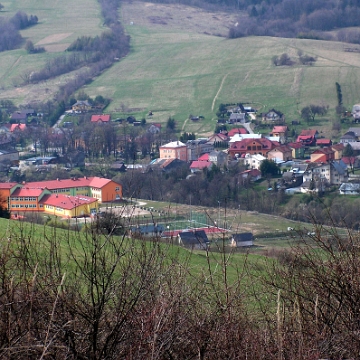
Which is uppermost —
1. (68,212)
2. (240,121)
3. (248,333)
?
(248,333)

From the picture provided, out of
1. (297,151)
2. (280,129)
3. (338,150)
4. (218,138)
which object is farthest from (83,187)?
(280,129)

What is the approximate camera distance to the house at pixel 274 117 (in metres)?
40.8

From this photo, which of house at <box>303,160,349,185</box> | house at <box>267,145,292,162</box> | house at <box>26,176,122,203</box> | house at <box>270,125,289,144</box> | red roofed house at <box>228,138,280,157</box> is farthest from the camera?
house at <box>270,125,289,144</box>

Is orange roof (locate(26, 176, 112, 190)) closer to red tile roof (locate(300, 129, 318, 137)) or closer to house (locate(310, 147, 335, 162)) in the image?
house (locate(310, 147, 335, 162))

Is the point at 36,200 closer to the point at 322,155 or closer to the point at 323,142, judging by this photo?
the point at 322,155

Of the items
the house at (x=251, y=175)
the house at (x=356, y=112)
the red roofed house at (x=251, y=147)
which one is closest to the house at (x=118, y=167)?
the house at (x=251, y=175)

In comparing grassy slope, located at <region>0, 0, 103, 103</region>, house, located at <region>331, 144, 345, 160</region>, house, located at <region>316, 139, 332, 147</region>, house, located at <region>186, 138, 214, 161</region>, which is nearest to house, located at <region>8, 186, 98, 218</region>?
house, located at <region>186, 138, 214, 161</region>

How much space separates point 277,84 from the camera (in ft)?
151

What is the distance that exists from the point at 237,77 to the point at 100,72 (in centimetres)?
1057

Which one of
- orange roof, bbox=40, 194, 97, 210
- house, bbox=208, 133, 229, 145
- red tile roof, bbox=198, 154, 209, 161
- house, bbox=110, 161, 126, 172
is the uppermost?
orange roof, bbox=40, 194, 97, 210

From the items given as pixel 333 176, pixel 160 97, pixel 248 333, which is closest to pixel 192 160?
pixel 333 176

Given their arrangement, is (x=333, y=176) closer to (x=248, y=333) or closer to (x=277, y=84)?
(x=277, y=84)

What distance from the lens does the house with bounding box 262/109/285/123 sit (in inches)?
1604

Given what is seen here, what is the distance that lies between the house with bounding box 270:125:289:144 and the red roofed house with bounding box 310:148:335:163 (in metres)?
4.75
